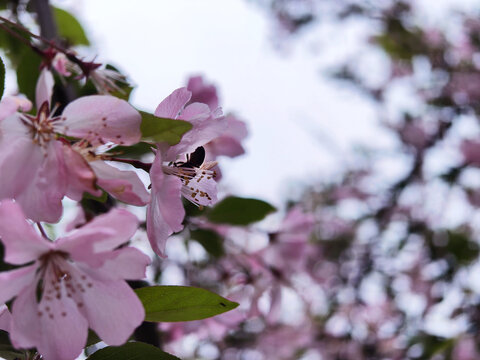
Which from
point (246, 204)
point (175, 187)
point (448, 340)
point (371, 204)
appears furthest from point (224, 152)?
point (371, 204)

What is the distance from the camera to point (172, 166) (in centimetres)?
57

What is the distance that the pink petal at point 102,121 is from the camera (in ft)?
1.59

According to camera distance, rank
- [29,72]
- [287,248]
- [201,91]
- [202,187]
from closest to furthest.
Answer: [202,187], [29,72], [201,91], [287,248]

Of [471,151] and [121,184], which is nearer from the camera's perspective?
[121,184]

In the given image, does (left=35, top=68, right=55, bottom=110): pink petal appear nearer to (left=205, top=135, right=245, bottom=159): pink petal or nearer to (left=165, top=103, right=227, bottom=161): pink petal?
(left=165, top=103, right=227, bottom=161): pink petal

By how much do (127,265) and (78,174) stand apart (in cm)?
9

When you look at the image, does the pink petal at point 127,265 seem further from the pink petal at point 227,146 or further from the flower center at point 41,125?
the pink petal at point 227,146

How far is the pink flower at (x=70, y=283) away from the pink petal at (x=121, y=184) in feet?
0.13

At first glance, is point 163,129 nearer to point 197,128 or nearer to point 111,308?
point 197,128

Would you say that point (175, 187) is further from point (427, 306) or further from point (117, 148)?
point (427, 306)

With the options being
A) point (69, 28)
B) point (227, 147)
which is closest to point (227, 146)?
point (227, 147)

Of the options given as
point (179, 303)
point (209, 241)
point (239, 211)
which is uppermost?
point (179, 303)

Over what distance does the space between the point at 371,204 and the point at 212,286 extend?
6.67ft

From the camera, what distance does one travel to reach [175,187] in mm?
511
